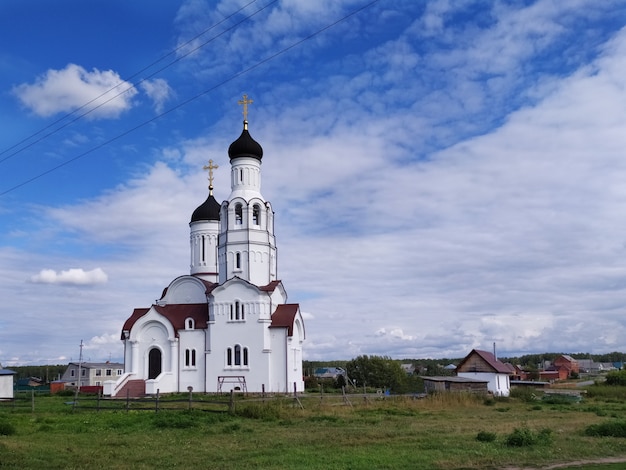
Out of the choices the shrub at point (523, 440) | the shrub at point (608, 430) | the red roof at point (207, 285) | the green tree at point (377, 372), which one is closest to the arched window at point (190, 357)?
the red roof at point (207, 285)

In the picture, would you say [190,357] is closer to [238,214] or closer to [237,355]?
[237,355]

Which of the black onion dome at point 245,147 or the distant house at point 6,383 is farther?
the black onion dome at point 245,147

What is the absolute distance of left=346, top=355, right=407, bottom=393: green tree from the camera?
201 ft

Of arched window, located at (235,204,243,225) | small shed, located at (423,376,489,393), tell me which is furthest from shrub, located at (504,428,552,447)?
arched window, located at (235,204,243,225)

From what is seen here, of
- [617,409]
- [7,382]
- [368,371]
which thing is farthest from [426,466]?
[368,371]

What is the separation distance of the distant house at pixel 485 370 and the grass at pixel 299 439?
2200 cm

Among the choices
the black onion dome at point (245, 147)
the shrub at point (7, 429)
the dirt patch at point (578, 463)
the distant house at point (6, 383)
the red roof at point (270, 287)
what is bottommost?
the dirt patch at point (578, 463)

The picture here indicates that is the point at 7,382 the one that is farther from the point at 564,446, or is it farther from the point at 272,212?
the point at 564,446

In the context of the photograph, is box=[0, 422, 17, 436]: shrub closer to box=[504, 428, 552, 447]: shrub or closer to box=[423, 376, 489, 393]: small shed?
box=[504, 428, 552, 447]: shrub

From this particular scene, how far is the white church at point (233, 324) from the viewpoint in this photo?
4262cm

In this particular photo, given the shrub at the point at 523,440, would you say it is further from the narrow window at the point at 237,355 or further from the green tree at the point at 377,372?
the green tree at the point at 377,372

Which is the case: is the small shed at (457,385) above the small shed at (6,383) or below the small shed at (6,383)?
below

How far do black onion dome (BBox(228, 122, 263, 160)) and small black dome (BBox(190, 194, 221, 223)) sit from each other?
645 cm

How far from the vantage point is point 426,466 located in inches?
574
